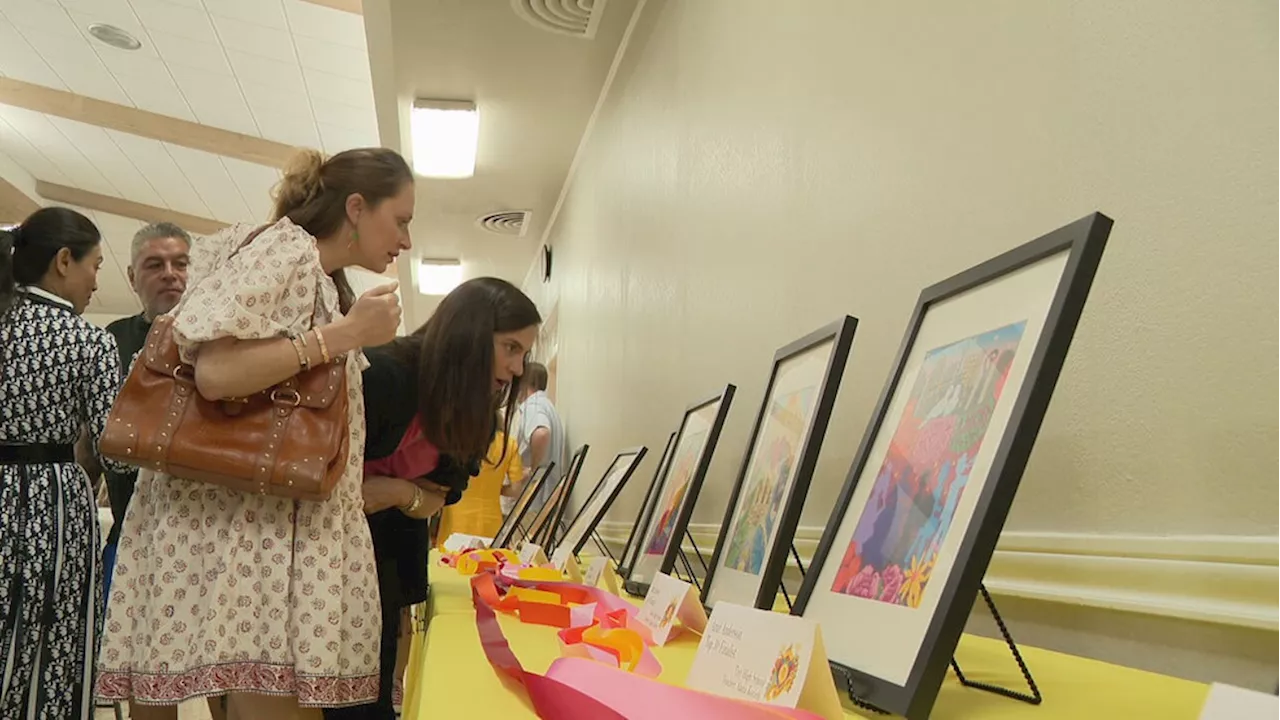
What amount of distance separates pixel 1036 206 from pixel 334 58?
4303mm

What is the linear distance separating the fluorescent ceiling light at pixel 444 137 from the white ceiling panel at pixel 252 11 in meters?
0.89

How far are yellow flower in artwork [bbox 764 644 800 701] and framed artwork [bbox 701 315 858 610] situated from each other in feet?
0.83

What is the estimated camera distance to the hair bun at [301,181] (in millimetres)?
1313

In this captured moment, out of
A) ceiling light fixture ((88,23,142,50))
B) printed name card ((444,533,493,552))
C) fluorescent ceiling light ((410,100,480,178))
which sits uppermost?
ceiling light fixture ((88,23,142,50))

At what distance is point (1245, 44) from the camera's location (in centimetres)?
69

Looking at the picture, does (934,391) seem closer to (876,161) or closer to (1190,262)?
(1190,262)

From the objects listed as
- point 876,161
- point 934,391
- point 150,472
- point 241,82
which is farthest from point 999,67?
point 241,82

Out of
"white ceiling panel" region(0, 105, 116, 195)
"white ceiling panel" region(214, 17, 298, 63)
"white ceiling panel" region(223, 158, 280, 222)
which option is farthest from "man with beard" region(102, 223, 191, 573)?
"white ceiling panel" region(0, 105, 116, 195)

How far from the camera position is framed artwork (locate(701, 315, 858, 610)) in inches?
34.4

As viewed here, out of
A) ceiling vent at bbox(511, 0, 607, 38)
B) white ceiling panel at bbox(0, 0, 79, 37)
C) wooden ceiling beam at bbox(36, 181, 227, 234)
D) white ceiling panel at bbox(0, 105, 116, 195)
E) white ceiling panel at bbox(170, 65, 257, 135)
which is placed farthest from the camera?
A: wooden ceiling beam at bbox(36, 181, 227, 234)

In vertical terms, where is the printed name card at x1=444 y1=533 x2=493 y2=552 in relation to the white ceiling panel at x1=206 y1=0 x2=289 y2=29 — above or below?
below

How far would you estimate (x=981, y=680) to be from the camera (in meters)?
0.72

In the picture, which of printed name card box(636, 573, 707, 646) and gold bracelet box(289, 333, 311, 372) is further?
gold bracelet box(289, 333, 311, 372)

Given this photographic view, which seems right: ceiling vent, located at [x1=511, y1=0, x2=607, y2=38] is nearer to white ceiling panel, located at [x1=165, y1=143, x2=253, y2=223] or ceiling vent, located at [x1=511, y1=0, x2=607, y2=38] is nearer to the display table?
the display table
